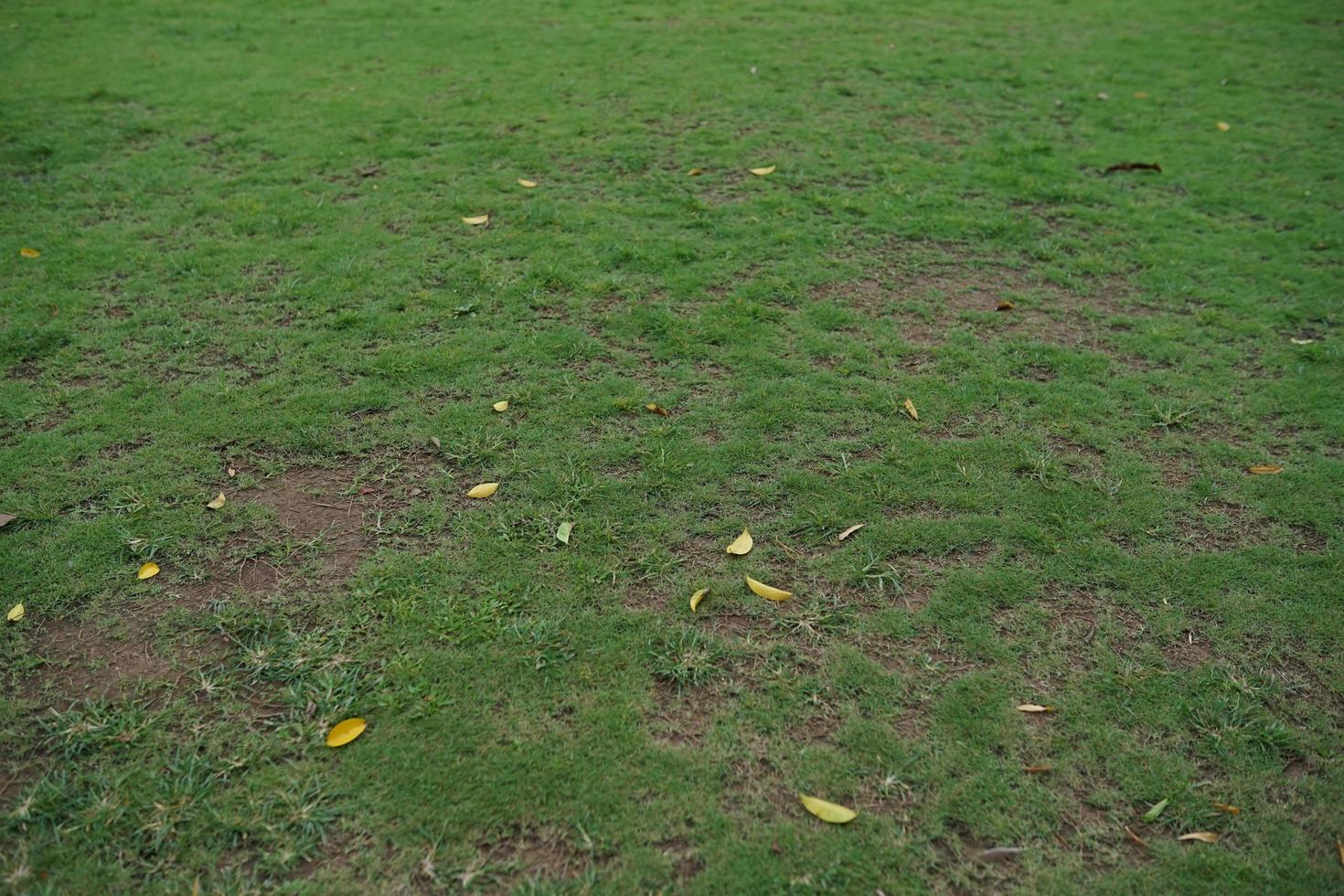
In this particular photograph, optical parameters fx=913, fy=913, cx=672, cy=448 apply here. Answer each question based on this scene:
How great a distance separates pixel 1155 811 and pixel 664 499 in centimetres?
170

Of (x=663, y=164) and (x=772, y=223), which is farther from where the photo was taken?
(x=663, y=164)

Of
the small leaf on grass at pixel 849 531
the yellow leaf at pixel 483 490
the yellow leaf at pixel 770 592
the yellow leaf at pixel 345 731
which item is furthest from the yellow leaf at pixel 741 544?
the yellow leaf at pixel 345 731

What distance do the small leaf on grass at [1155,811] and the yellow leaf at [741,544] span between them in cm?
131

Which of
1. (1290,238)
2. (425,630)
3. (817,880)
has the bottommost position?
(817,880)

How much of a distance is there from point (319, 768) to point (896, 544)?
1.85 meters

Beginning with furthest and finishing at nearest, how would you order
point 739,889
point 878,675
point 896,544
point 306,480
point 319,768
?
point 306,480, point 896,544, point 878,675, point 319,768, point 739,889

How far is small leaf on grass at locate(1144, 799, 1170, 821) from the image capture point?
2252 mm

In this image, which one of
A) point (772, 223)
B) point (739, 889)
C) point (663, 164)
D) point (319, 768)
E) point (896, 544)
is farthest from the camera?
point (663, 164)

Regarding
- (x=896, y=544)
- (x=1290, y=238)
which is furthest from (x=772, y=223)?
(x=1290, y=238)

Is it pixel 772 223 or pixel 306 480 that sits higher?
pixel 772 223

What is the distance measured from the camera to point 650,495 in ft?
10.5

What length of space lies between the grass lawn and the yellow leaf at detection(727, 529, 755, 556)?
0.05m

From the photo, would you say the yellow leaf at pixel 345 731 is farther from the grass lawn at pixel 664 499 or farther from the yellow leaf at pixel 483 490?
the yellow leaf at pixel 483 490

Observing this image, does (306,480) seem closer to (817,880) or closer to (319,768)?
(319,768)
